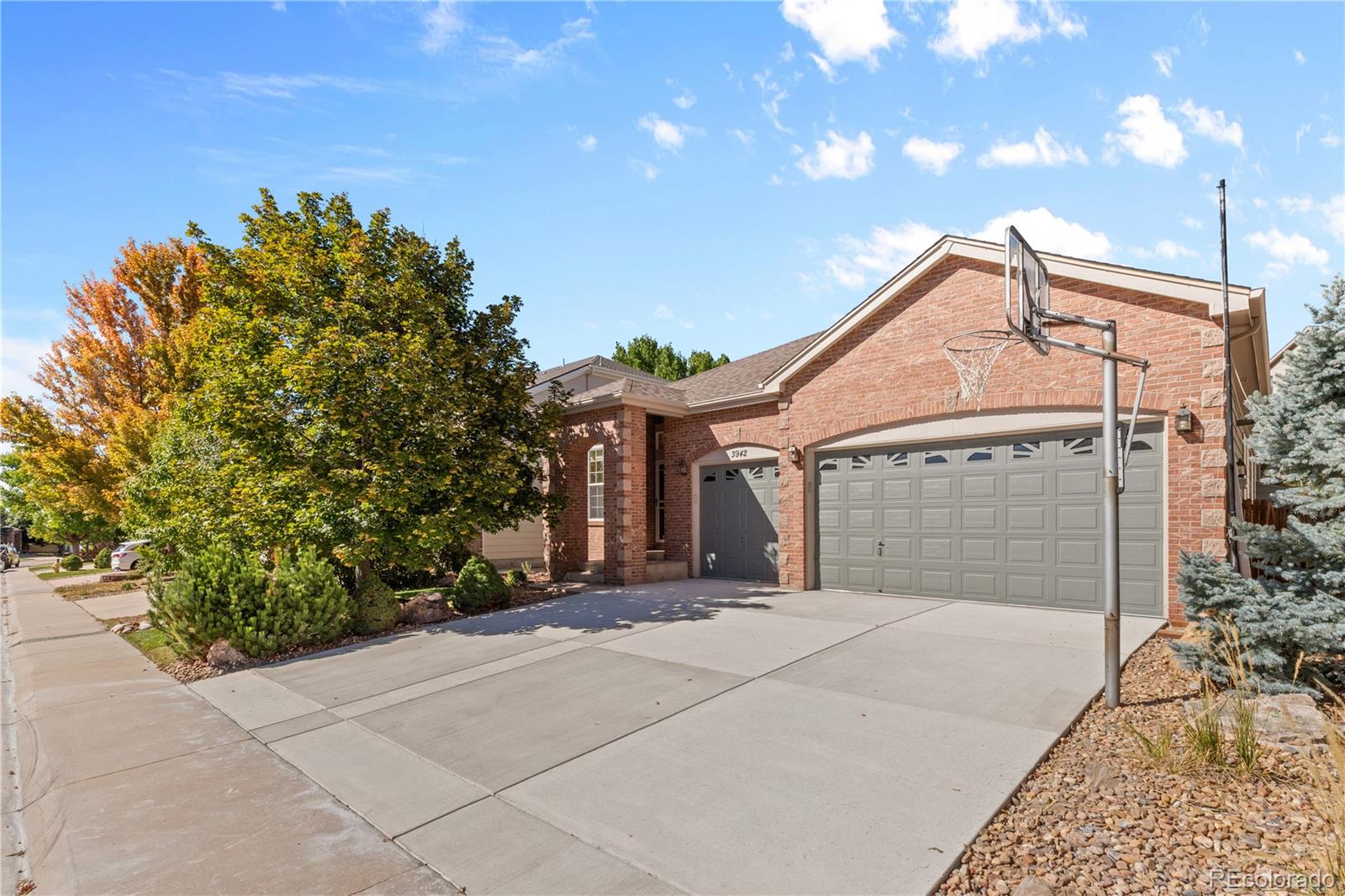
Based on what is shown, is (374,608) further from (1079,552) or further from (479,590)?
(1079,552)

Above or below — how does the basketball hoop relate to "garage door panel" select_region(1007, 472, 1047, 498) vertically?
above

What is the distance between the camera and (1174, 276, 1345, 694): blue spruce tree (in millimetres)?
5668

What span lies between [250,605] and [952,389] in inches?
441

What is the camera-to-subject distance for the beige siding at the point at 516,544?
1872 centimetres

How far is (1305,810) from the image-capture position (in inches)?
153

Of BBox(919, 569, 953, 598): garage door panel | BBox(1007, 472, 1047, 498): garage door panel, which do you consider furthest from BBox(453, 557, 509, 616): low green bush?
BBox(1007, 472, 1047, 498): garage door panel

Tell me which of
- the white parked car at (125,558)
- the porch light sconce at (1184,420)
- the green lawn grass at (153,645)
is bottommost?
the white parked car at (125,558)

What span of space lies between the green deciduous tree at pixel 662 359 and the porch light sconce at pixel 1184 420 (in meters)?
31.2

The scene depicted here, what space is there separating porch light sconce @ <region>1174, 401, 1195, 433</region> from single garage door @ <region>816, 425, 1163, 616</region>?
1.37 ft

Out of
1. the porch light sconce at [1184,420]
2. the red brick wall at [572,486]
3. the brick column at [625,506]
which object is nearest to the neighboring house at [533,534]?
the red brick wall at [572,486]

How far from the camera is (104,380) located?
2138cm

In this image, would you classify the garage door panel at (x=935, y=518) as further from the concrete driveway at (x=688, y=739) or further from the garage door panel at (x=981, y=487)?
the concrete driveway at (x=688, y=739)

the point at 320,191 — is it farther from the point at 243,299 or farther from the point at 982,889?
the point at 982,889

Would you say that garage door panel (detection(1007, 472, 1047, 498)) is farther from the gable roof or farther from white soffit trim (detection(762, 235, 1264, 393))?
the gable roof
